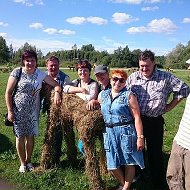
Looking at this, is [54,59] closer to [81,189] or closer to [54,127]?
[54,127]

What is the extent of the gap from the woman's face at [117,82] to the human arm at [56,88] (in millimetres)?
1461

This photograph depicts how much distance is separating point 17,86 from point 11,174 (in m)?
1.71

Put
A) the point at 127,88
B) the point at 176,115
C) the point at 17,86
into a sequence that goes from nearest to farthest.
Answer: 1. the point at 127,88
2. the point at 17,86
3. the point at 176,115

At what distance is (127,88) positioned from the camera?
550 cm

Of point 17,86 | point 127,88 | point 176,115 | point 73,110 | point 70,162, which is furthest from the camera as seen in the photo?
point 176,115

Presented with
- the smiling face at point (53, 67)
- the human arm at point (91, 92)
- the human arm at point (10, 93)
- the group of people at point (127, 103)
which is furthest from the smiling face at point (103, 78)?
the human arm at point (10, 93)

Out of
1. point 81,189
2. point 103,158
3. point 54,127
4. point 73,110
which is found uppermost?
point 73,110

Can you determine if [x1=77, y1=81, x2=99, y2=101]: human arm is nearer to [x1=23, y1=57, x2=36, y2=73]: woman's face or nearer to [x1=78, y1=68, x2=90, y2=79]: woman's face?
[x1=78, y1=68, x2=90, y2=79]: woman's face

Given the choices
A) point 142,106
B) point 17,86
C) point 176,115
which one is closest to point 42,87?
point 17,86

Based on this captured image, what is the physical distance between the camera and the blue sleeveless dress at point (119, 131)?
5.19 m

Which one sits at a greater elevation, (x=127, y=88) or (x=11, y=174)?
(x=127, y=88)

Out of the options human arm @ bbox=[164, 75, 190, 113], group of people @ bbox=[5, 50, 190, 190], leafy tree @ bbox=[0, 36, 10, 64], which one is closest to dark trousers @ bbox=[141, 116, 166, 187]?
group of people @ bbox=[5, 50, 190, 190]

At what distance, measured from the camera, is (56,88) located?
6426 mm

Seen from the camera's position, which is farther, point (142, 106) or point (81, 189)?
point (81, 189)
